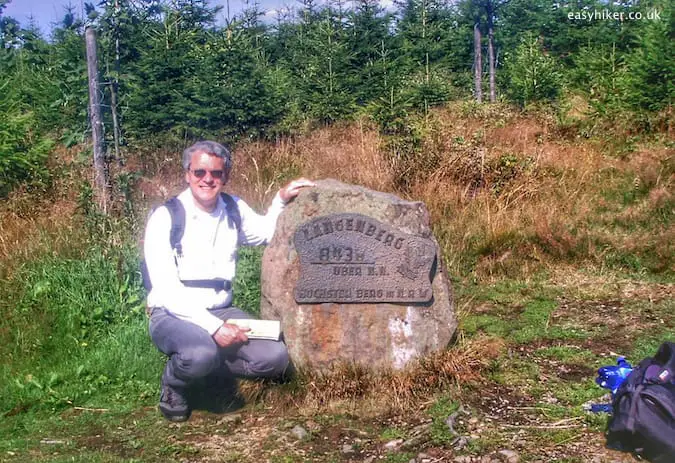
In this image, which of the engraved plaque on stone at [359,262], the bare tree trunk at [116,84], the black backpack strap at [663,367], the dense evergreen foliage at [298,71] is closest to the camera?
the black backpack strap at [663,367]

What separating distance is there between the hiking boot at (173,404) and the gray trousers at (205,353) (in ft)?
0.20

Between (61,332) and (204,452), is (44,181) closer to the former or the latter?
Answer: (61,332)

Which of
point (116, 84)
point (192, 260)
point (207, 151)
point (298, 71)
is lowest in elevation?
point (192, 260)

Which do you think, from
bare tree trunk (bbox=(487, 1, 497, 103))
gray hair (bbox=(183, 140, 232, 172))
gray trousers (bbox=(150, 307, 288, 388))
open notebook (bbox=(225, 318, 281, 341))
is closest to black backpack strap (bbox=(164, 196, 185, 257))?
gray hair (bbox=(183, 140, 232, 172))

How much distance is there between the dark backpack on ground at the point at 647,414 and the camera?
3.13 metres

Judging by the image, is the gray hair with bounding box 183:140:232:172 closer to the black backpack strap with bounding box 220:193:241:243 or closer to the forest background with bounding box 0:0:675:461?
the black backpack strap with bounding box 220:193:241:243

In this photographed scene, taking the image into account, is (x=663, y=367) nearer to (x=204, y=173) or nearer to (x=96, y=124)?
(x=204, y=173)

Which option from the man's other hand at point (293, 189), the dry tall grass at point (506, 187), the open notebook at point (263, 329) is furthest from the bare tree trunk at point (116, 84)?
the open notebook at point (263, 329)

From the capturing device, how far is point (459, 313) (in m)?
5.48

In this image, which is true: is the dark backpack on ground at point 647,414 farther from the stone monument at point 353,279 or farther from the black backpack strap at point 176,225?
the black backpack strap at point 176,225

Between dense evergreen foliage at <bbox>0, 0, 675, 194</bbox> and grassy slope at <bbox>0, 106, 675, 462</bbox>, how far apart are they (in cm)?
162

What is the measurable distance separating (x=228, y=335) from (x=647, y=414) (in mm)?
2001

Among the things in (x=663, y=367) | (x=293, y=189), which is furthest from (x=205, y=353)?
(x=663, y=367)

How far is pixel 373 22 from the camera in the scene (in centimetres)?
1695
